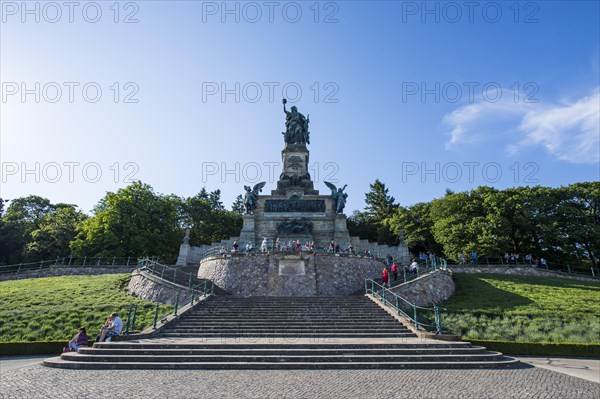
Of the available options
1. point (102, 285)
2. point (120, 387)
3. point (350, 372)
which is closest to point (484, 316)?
point (350, 372)

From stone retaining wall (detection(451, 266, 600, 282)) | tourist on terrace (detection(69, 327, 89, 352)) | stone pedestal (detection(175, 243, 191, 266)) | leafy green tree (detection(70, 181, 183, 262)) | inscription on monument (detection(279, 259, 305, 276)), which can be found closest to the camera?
tourist on terrace (detection(69, 327, 89, 352))

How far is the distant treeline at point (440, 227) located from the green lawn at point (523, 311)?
12.6 metres

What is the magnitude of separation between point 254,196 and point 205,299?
19.2 metres

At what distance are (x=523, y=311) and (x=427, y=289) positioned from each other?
536 cm

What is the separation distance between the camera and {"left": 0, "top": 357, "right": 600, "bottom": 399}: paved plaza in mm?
8383

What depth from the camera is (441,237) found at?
157 ft

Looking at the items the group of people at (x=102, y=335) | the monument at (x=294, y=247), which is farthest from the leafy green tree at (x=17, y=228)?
the group of people at (x=102, y=335)

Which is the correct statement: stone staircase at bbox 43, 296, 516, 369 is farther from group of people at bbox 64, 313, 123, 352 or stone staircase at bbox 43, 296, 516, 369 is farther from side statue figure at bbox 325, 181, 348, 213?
side statue figure at bbox 325, 181, 348, 213

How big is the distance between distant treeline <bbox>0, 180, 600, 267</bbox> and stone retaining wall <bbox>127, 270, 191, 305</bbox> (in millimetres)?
19059

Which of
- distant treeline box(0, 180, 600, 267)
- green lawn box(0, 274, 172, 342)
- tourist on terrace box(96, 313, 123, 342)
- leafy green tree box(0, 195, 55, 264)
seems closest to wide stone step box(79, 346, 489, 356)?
tourist on terrace box(96, 313, 123, 342)

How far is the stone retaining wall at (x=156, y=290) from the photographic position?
71.5 feet

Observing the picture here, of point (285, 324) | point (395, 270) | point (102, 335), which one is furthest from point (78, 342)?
point (395, 270)

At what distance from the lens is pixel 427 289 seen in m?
24.1

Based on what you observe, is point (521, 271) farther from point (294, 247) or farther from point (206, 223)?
point (206, 223)
